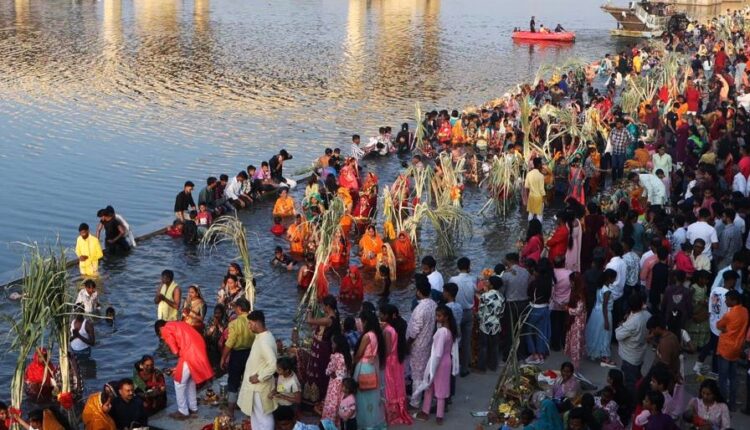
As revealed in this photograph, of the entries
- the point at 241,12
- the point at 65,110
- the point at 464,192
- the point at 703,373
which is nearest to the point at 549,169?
the point at 464,192

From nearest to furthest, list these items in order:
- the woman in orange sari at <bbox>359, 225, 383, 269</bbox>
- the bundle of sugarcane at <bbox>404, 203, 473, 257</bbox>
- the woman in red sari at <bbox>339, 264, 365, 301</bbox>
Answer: the woman in red sari at <bbox>339, 264, 365, 301</bbox>, the woman in orange sari at <bbox>359, 225, 383, 269</bbox>, the bundle of sugarcane at <bbox>404, 203, 473, 257</bbox>

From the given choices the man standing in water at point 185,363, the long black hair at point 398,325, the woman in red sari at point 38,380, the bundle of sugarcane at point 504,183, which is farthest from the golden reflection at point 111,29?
the long black hair at point 398,325

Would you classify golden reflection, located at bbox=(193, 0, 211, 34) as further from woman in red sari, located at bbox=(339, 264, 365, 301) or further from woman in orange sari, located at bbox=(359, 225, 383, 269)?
woman in red sari, located at bbox=(339, 264, 365, 301)

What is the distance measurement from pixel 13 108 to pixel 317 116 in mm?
9136

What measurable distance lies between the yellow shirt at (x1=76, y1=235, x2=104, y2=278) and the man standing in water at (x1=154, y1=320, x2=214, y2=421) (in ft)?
16.0

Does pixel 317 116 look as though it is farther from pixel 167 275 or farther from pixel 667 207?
pixel 167 275

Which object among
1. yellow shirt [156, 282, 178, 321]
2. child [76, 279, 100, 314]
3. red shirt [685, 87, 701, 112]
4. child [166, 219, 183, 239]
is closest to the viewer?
yellow shirt [156, 282, 178, 321]

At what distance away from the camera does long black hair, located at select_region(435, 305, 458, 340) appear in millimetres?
10227

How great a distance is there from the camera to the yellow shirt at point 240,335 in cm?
1060

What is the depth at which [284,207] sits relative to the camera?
19125mm

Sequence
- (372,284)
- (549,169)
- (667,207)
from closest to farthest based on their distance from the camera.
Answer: (372,284) < (667,207) < (549,169)

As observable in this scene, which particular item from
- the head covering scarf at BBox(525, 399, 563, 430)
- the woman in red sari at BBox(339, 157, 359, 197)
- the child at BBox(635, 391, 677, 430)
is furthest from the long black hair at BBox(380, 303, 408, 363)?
the woman in red sari at BBox(339, 157, 359, 197)

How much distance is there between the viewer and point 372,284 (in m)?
15.8

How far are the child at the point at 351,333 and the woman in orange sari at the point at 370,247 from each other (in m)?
5.34
